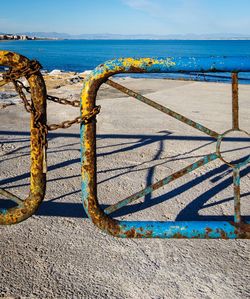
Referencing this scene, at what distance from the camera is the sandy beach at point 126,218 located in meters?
2.18

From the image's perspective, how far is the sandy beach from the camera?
218cm

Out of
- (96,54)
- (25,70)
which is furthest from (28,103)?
(96,54)

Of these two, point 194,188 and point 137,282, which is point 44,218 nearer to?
point 137,282

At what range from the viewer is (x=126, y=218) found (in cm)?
305

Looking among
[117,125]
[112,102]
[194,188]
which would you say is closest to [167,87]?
[112,102]

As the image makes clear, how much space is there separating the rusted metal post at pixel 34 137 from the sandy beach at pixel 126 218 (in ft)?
1.39

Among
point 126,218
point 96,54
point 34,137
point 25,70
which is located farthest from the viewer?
point 96,54

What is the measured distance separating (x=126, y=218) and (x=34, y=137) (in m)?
1.32

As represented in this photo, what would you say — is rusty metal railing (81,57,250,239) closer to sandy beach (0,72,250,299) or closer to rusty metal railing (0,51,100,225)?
rusty metal railing (0,51,100,225)

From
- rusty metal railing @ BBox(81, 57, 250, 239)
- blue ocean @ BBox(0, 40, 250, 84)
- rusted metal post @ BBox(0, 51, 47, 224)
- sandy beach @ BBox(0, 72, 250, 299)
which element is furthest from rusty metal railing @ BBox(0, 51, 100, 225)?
blue ocean @ BBox(0, 40, 250, 84)

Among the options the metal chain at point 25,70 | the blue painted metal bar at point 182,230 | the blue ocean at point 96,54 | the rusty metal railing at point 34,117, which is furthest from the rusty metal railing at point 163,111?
the blue ocean at point 96,54

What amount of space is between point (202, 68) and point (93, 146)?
69 centimetres

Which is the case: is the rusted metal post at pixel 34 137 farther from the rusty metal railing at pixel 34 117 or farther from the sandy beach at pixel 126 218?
the sandy beach at pixel 126 218

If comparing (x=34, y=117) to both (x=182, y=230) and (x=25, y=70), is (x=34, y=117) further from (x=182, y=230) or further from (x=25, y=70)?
(x=182, y=230)
